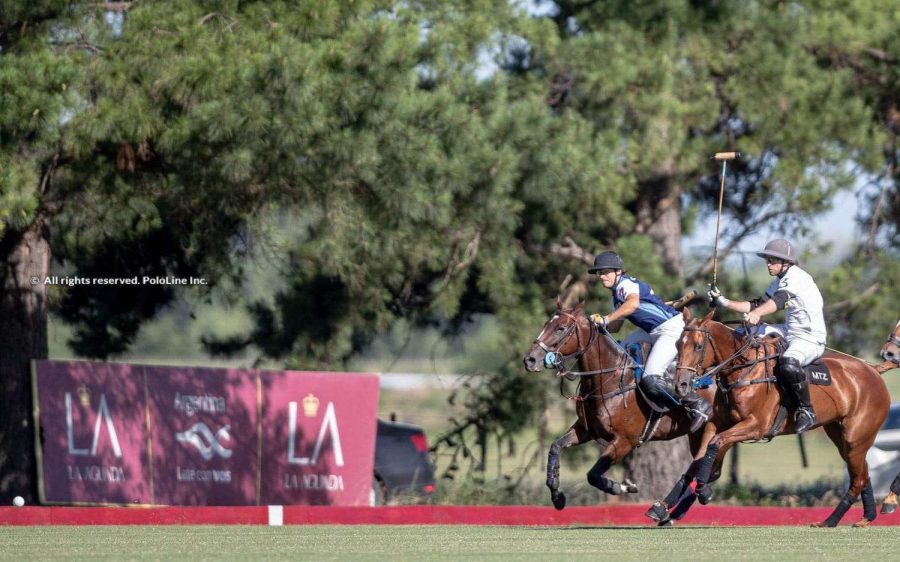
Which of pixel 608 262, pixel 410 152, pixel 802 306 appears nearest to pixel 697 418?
pixel 802 306

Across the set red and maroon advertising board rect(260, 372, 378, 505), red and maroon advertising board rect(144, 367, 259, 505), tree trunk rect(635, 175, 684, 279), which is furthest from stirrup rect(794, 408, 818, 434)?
red and maroon advertising board rect(144, 367, 259, 505)

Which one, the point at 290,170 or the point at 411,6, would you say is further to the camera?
the point at 411,6

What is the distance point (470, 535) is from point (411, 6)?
8.01 metres

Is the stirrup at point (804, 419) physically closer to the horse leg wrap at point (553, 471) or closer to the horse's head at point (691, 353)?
the horse's head at point (691, 353)

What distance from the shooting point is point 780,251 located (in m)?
12.4

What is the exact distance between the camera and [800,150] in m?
18.4

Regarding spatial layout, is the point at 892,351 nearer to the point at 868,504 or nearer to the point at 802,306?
the point at 802,306

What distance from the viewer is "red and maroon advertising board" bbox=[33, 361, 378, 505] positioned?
17094 millimetres

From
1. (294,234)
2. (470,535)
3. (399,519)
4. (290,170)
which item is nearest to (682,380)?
(470,535)

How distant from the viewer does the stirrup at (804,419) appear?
488 inches

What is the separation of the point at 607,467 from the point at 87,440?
7.25 meters

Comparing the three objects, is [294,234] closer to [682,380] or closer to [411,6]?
[411,6]

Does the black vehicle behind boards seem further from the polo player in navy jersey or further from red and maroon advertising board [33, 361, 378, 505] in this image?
the polo player in navy jersey

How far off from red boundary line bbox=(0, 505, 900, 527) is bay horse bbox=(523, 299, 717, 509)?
8.17 feet
